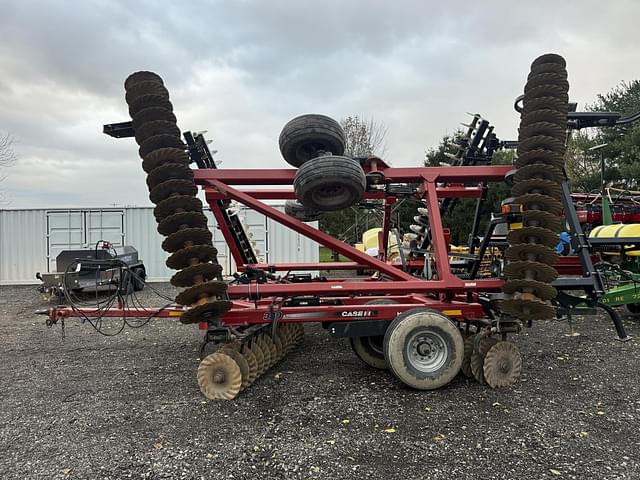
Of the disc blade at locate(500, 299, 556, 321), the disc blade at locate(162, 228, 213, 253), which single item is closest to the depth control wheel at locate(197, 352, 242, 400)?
the disc blade at locate(162, 228, 213, 253)

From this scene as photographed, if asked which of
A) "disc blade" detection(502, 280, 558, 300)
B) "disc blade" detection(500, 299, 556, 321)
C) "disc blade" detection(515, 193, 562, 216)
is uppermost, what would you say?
"disc blade" detection(515, 193, 562, 216)

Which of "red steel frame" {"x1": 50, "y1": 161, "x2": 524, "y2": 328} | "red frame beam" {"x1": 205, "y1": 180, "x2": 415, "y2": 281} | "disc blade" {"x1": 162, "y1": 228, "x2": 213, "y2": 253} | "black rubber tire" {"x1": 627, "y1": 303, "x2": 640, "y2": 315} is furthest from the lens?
"black rubber tire" {"x1": 627, "y1": 303, "x2": 640, "y2": 315}

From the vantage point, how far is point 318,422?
3.54 meters

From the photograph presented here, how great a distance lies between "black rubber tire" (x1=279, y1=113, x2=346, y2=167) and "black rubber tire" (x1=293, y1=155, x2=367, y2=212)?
1.64 ft

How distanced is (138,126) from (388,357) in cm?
290

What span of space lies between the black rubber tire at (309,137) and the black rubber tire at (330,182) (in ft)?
1.64

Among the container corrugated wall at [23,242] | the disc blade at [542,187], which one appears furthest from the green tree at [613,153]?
the container corrugated wall at [23,242]

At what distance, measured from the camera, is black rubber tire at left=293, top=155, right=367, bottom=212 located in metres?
4.09

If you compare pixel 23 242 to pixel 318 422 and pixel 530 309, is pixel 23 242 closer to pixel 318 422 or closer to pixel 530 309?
pixel 318 422

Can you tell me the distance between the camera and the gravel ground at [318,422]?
289cm

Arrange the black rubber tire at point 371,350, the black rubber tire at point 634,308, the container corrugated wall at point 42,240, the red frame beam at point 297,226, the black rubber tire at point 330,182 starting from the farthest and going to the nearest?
the container corrugated wall at point 42,240, the black rubber tire at point 634,308, the black rubber tire at point 371,350, the red frame beam at point 297,226, the black rubber tire at point 330,182

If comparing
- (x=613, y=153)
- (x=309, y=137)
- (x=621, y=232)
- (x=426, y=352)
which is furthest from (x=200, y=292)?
(x=613, y=153)

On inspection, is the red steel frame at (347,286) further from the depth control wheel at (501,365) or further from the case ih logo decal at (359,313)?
the depth control wheel at (501,365)

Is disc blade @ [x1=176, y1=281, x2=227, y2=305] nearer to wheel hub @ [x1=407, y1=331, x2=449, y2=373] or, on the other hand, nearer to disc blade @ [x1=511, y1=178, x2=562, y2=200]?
wheel hub @ [x1=407, y1=331, x2=449, y2=373]
